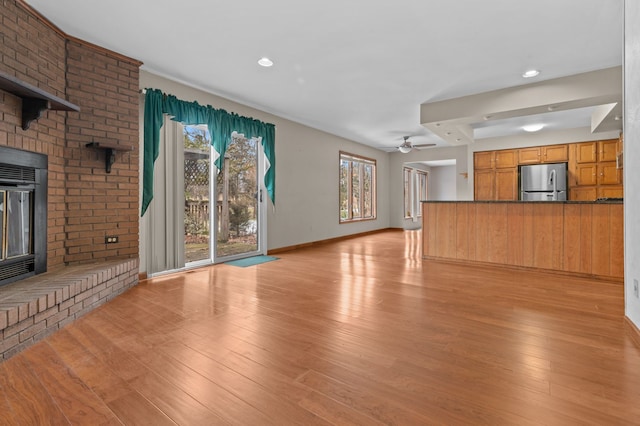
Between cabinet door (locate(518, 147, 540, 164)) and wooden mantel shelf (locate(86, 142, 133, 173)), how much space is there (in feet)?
25.5

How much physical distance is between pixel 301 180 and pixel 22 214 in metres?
4.39

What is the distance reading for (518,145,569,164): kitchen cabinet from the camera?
6.71 m

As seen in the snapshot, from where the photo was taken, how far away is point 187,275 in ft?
13.2

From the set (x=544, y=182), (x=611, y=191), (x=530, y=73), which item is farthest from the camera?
(x=544, y=182)

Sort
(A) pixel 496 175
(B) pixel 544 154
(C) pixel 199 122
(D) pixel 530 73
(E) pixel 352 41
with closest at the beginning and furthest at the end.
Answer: (E) pixel 352 41 < (D) pixel 530 73 < (C) pixel 199 122 < (B) pixel 544 154 < (A) pixel 496 175

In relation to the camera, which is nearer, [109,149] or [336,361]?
[336,361]

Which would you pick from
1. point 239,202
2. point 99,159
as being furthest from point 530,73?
point 99,159

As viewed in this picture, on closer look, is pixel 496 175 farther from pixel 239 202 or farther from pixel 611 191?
pixel 239 202

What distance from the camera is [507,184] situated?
7309mm

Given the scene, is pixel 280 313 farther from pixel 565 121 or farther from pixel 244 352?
pixel 565 121

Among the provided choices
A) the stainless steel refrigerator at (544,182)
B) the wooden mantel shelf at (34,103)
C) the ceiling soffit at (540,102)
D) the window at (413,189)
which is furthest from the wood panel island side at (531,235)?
the window at (413,189)

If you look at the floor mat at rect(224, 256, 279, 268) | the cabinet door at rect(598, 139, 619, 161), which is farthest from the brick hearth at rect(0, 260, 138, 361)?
the cabinet door at rect(598, 139, 619, 161)

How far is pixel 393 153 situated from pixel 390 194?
1.31 meters

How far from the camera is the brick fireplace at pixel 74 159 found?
245cm
